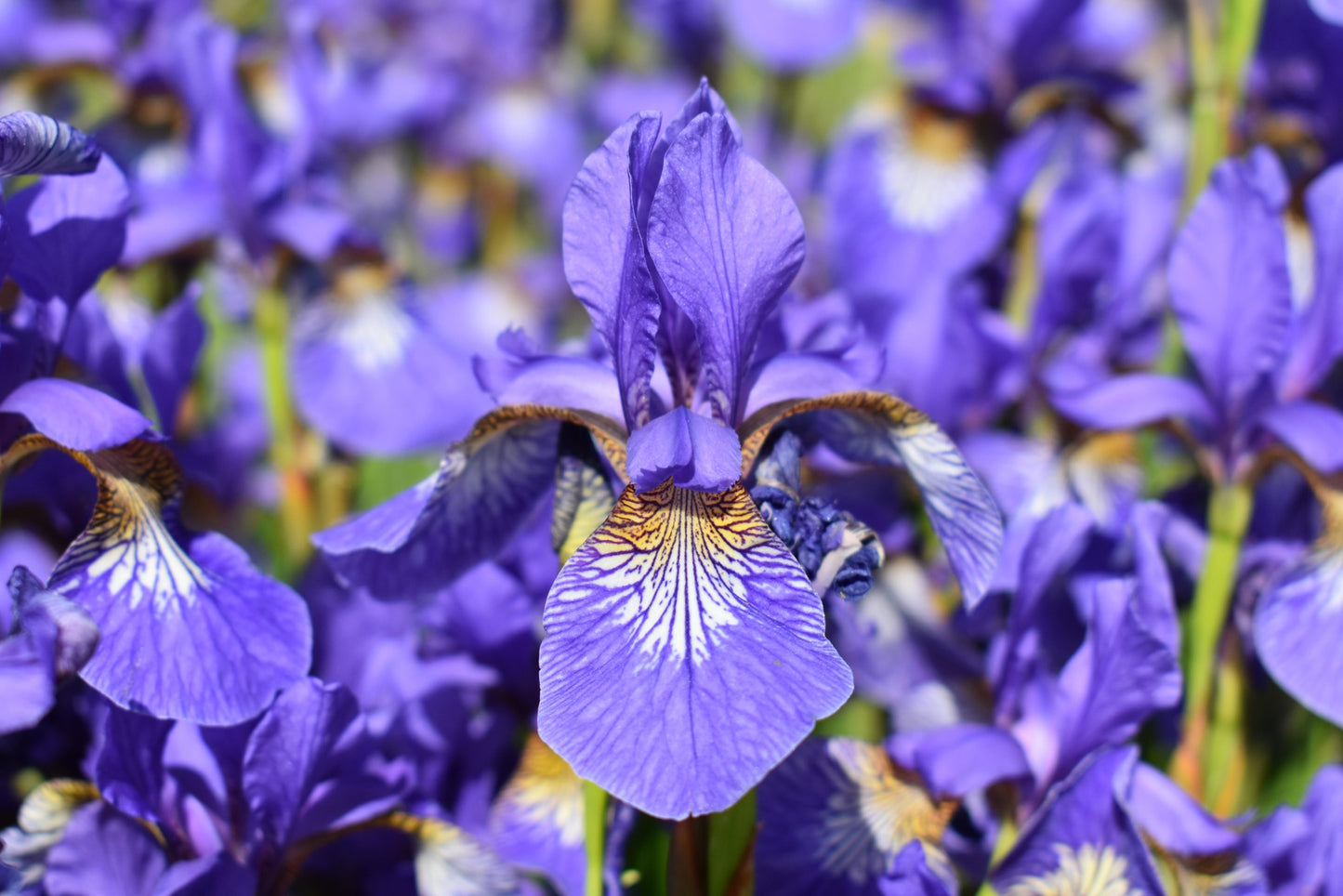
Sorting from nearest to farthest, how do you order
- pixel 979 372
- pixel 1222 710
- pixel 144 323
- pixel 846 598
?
pixel 846 598
pixel 1222 710
pixel 979 372
pixel 144 323

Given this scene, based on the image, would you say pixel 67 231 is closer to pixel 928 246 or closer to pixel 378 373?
pixel 378 373

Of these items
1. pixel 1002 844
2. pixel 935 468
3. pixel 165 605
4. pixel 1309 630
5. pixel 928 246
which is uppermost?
pixel 935 468

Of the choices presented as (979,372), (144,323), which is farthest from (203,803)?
(979,372)

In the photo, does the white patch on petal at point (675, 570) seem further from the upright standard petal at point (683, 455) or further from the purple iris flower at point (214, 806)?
the purple iris flower at point (214, 806)

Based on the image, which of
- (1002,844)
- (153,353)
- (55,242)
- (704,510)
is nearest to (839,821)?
(1002,844)

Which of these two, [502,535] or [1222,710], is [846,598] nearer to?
[502,535]

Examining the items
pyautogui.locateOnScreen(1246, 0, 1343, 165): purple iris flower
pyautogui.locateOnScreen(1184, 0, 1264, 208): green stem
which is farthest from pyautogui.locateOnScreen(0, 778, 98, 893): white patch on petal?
pyautogui.locateOnScreen(1246, 0, 1343, 165): purple iris flower
